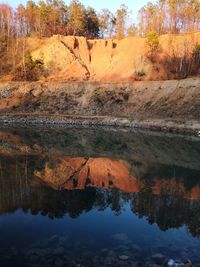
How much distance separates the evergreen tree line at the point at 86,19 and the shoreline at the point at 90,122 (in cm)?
3695

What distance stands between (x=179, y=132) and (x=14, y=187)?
88.3ft

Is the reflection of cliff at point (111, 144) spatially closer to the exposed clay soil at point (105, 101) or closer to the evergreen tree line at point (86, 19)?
the exposed clay soil at point (105, 101)

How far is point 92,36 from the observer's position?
87062 millimetres

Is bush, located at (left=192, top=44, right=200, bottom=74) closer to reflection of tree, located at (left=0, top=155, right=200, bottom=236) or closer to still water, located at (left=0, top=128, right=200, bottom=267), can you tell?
still water, located at (left=0, top=128, right=200, bottom=267)

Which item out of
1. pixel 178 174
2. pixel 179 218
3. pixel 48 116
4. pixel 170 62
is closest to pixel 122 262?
pixel 179 218

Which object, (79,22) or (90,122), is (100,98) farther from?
(79,22)

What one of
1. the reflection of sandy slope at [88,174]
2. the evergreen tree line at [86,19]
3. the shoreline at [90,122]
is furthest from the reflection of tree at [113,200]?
the evergreen tree line at [86,19]

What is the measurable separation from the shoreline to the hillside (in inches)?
571

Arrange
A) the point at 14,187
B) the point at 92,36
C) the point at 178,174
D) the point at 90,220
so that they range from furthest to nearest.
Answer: the point at 92,36, the point at 178,174, the point at 14,187, the point at 90,220

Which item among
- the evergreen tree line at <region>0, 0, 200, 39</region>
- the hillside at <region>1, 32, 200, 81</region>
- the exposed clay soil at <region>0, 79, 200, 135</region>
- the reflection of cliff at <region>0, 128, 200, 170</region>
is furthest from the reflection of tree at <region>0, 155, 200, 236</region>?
the evergreen tree line at <region>0, 0, 200, 39</region>

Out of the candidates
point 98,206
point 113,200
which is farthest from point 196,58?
point 98,206

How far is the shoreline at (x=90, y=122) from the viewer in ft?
139

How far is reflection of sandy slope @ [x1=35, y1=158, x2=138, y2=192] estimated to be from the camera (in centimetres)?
1842

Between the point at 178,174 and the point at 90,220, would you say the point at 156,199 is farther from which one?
the point at 178,174
